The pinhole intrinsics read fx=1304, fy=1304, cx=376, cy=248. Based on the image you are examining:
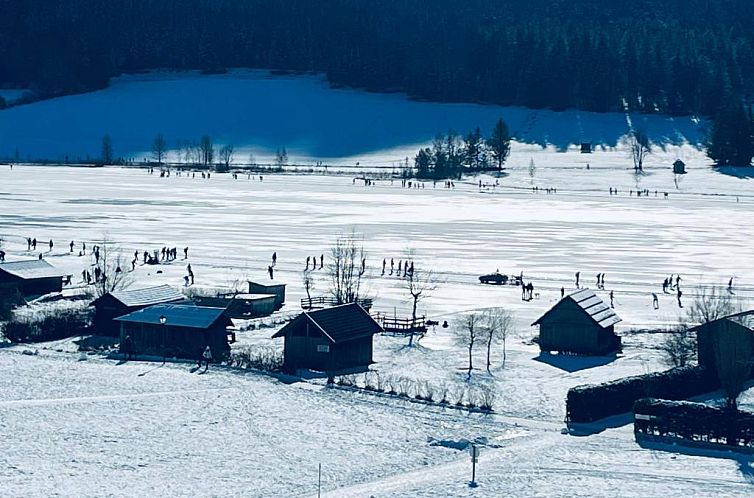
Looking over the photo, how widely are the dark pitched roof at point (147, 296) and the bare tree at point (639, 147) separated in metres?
79.5

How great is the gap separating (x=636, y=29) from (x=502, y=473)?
515 ft

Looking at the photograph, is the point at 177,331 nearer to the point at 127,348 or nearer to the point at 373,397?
the point at 127,348

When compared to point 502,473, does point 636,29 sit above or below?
above

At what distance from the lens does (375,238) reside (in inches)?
2530

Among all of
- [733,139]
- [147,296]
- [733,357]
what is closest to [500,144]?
[733,139]

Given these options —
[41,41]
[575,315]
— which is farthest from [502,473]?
[41,41]

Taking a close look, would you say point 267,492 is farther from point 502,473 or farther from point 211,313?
point 211,313

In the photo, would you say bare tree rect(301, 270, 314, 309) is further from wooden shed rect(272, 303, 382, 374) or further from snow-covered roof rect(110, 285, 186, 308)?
wooden shed rect(272, 303, 382, 374)

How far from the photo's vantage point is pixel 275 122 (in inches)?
6004

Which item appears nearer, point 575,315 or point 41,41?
point 575,315

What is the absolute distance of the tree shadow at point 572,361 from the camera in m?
35.2

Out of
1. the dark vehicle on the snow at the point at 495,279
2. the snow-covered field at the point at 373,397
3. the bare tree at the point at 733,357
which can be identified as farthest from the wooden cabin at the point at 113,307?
the bare tree at the point at 733,357

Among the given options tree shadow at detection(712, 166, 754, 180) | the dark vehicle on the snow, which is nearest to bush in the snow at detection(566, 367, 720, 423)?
the dark vehicle on the snow

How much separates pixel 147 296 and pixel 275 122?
113369mm
